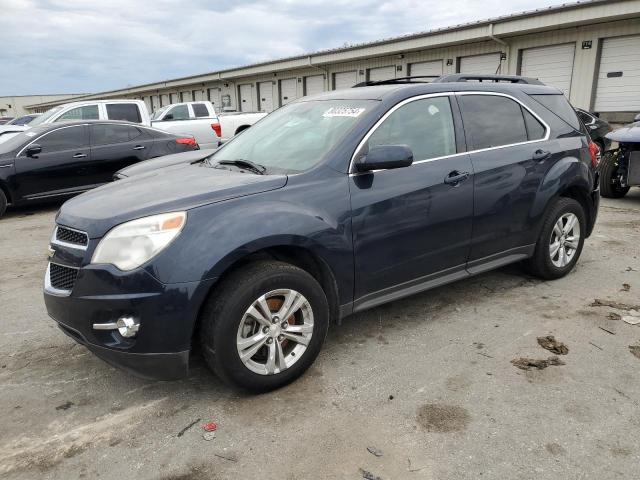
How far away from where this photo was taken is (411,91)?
3611 mm

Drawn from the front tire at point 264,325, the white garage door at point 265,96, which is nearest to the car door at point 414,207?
the front tire at point 264,325

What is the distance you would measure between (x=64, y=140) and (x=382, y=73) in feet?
54.1

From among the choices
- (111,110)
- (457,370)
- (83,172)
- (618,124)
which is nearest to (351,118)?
(457,370)

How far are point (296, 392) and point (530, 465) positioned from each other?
4.23 ft

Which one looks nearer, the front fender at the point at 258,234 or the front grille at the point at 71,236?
the front fender at the point at 258,234

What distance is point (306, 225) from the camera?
2945mm

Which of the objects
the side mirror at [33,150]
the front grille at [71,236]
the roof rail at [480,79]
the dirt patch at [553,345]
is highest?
the roof rail at [480,79]

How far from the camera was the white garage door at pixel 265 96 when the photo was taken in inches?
1156

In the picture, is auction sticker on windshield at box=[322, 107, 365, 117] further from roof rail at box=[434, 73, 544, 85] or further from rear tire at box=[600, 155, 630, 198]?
rear tire at box=[600, 155, 630, 198]

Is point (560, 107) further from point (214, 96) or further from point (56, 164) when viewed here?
point (214, 96)

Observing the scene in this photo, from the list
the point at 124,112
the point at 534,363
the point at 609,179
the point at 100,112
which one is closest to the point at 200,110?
the point at 124,112

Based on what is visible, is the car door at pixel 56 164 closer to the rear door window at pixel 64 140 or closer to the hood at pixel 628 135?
the rear door window at pixel 64 140

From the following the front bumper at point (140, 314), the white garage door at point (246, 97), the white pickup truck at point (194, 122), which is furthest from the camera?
the white garage door at point (246, 97)

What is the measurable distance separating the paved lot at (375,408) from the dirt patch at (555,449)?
12mm
